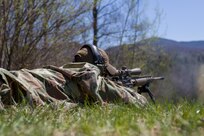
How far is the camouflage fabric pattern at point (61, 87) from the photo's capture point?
367cm

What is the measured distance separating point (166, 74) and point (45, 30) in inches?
651

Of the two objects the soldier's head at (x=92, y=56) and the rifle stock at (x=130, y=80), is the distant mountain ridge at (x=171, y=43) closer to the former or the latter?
the rifle stock at (x=130, y=80)

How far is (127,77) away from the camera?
5.38 meters

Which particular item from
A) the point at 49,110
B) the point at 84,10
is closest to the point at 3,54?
the point at 84,10

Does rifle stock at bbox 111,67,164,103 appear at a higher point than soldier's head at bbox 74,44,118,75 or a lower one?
lower

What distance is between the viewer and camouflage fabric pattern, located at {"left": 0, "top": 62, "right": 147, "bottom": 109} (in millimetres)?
3666

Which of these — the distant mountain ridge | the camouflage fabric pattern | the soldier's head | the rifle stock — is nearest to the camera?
the camouflage fabric pattern

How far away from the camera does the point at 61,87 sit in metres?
4.07

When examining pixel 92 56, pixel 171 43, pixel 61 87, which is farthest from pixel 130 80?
pixel 171 43

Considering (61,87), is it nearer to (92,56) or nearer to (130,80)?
(92,56)

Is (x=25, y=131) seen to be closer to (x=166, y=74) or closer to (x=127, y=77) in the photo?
(x=127, y=77)

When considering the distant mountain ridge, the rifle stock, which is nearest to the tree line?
the rifle stock

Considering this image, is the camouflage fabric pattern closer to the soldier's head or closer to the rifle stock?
the soldier's head

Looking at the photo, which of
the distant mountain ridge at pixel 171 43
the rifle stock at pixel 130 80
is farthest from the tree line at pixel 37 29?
the distant mountain ridge at pixel 171 43
